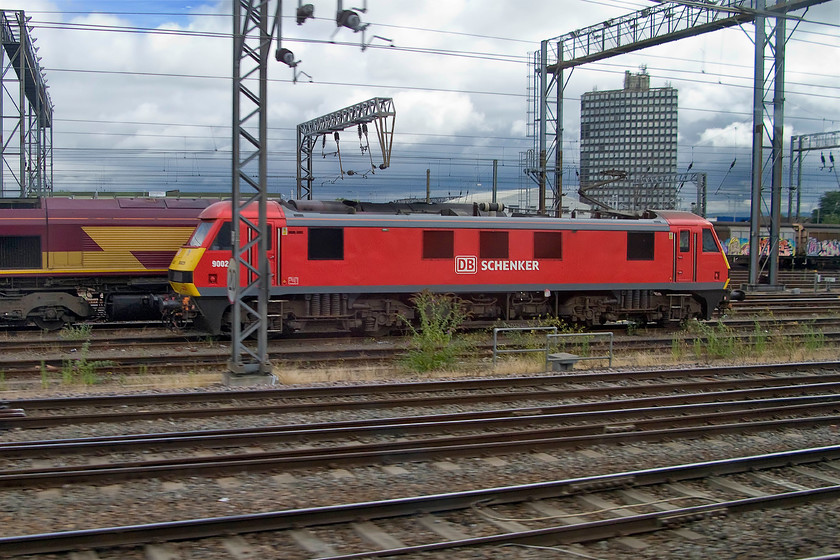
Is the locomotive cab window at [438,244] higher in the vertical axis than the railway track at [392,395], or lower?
higher

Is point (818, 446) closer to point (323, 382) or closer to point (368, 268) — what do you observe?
point (323, 382)

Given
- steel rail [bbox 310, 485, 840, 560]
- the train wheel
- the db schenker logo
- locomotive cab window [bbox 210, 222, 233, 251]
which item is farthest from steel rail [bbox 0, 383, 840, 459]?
the train wheel

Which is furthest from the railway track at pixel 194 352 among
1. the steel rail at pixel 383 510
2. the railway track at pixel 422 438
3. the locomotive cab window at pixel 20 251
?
the steel rail at pixel 383 510

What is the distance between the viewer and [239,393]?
10.8 metres

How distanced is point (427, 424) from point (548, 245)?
10.0 m

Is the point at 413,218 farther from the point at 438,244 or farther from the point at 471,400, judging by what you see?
the point at 471,400

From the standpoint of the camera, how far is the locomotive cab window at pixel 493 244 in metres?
17.8

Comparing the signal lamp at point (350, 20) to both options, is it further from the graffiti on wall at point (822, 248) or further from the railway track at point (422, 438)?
the graffiti on wall at point (822, 248)

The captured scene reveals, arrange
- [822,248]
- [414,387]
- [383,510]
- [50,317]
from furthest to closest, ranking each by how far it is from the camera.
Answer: [822,248] < [50,317] < [414,387] < [383,510]

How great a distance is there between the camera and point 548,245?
1841 centimetres

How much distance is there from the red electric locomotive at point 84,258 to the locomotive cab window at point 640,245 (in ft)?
36.1

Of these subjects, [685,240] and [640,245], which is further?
[685,240]

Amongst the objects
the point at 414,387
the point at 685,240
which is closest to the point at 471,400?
the point at 414,387

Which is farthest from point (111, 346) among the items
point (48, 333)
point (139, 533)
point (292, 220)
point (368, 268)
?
point (139, 533)
